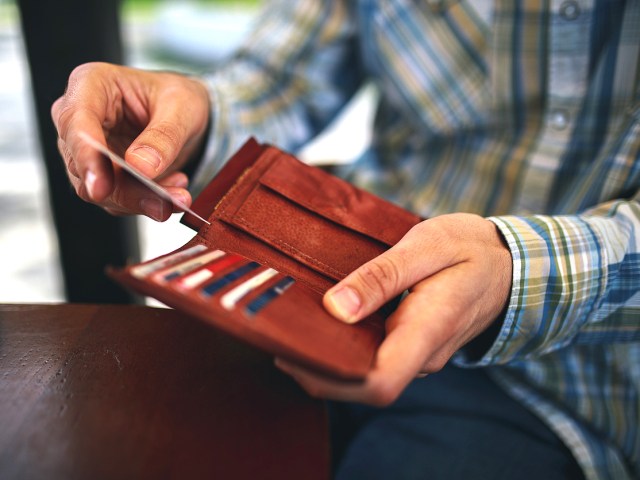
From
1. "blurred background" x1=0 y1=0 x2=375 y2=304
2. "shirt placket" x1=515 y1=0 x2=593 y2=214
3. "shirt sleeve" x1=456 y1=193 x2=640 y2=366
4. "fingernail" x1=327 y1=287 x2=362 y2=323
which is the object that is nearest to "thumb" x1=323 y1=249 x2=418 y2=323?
"fingernail" x1=327 y1=287 x2=362 y2=323

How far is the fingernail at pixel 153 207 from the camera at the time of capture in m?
0.54

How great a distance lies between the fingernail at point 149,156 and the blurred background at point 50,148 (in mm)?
497

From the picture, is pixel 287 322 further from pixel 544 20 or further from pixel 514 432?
pixel 544 20

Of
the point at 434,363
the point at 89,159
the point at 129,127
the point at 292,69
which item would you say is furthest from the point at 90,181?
the point at 292,69

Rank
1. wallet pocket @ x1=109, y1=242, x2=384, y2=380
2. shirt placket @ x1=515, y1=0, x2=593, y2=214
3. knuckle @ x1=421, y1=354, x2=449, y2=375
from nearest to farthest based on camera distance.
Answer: wallet pocket @ x1=109, y1=242, x2=384, y2=380
knuckle @ x1=421, y1=354, x2=449, y2=375
shirt placket @ x1=515, y1=0, x2=593, y2=214

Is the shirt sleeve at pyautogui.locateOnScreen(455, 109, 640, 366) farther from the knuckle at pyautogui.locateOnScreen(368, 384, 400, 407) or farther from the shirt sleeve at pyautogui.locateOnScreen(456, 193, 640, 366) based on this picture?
the knuckle at pyautogui.locateOnScreen(368, 384, 400, 407)

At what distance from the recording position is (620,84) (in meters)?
0.70

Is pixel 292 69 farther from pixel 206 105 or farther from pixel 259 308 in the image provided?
pixel 259 308

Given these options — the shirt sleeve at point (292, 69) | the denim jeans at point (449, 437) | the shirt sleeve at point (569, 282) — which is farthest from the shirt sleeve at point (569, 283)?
the shirt sleeve at point (292, 69)

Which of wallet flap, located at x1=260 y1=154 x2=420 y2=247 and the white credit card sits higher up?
the white credit card

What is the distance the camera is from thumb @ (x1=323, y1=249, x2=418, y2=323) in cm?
45

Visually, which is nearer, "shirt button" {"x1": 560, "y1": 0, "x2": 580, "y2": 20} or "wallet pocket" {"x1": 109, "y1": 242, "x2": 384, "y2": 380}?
"wallet pocket" {"x1": 109, "y1": 242, "x2": 384, "y2": 380}

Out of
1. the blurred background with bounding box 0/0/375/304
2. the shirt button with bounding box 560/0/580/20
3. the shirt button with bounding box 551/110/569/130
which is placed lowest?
the blurred background with bounding box 0/0/375/304

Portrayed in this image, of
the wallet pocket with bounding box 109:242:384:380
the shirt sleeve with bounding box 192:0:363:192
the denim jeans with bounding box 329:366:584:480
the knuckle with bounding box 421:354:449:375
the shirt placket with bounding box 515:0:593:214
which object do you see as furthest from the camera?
the shirt sleeve with bounding box 192:0:363:192
